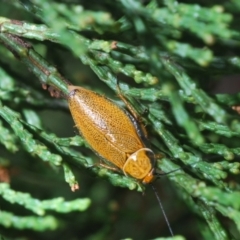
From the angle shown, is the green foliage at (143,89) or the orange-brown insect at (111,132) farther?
the orange-brown insect at (111,132)

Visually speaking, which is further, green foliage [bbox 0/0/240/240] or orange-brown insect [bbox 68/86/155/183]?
orange-brown insect [bbox 68/86/155/183]

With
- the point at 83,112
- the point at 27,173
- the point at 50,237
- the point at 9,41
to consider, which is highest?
the point at 9,41

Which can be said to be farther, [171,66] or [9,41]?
[9,41]

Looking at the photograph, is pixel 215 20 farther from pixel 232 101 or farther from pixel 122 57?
pixel 122 57

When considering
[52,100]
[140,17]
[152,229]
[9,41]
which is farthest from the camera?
[152,229]

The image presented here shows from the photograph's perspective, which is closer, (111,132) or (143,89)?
(143,89)

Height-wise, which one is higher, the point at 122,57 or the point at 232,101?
the point at 122,57

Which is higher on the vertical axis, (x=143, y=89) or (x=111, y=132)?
(x=143, y=89)

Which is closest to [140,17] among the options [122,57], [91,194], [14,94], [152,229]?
[122,57]
